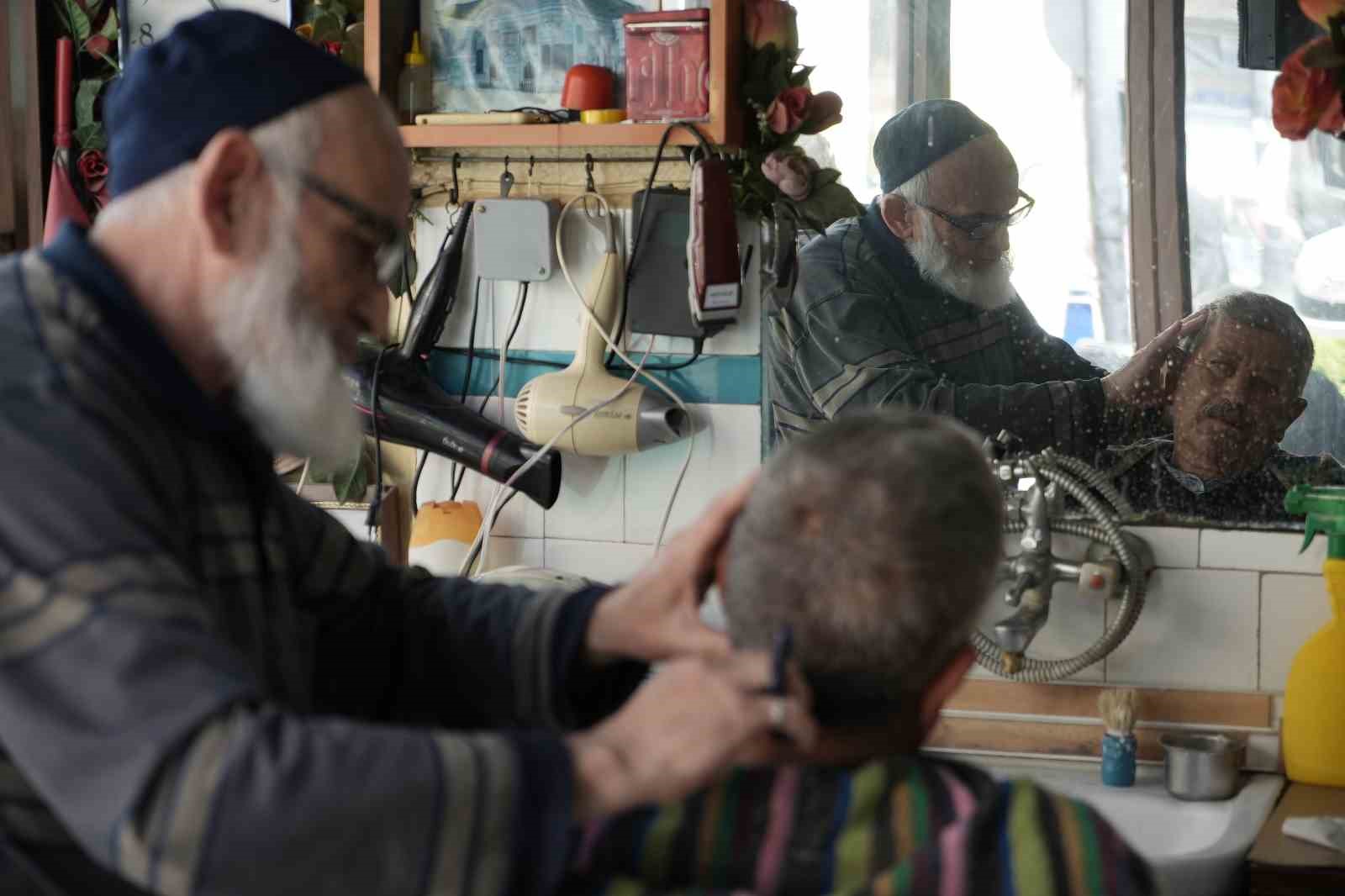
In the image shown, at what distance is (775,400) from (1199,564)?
62 centimetres

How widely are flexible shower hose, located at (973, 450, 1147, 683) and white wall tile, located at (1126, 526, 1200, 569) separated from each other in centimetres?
4

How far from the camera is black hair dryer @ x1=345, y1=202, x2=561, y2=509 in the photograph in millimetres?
2213

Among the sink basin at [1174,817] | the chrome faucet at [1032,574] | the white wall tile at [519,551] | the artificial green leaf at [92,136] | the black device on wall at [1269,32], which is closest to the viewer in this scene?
the sink basin at [1174,817]

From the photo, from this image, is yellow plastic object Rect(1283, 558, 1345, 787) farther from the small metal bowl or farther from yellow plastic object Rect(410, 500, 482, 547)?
yellow plastic object Rect(410, 500, 482, 547)

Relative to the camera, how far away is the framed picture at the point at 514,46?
2.21 metres

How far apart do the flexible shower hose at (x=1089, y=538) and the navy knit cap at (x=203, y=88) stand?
1149 millimetres

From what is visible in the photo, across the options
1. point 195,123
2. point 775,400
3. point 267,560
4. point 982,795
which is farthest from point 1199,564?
point 195,123

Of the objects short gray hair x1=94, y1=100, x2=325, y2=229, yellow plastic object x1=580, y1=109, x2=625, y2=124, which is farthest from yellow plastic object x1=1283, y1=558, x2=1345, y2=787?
short gray hair x1=94, y1=100, x2=325, y2=229

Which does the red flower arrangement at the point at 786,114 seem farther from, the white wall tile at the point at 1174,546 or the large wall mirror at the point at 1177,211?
the white wall tile at the point at 1174,546

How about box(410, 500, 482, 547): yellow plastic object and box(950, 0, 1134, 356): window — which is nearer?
box(950, 0, 1134, 356): window

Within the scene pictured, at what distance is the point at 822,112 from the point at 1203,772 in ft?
3.30

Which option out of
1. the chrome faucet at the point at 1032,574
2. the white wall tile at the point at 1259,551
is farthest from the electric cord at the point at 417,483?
the white wall tile at the point at 1259,551

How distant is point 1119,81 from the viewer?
1993mm

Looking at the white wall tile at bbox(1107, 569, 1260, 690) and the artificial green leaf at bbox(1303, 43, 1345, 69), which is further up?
the artificial green leaf at bbox(1303, 43, 1345, 69)
